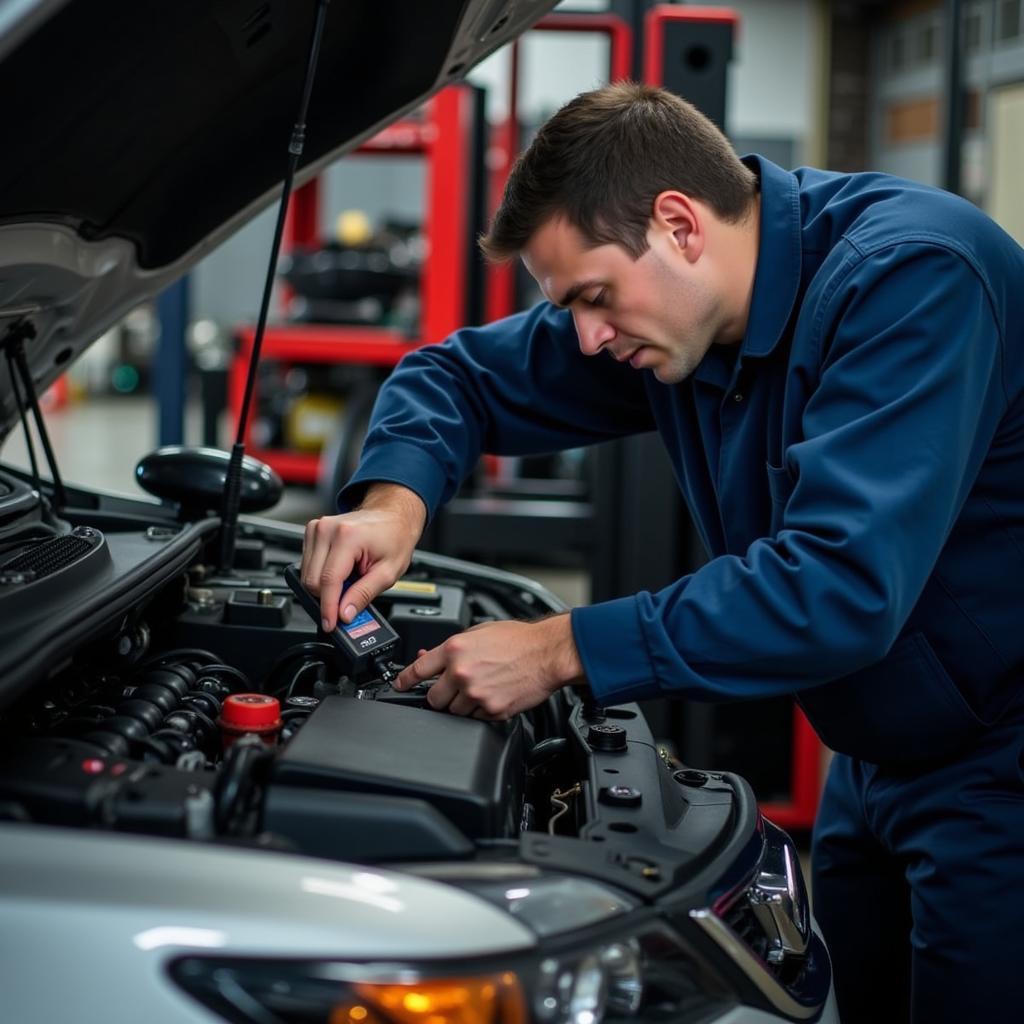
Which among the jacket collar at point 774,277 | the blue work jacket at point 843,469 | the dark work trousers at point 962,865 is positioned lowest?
the dark work trousers at point 962,865

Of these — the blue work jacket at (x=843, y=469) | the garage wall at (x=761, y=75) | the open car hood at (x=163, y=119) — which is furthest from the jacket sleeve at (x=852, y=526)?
the garage wall at (x=761, y=75)

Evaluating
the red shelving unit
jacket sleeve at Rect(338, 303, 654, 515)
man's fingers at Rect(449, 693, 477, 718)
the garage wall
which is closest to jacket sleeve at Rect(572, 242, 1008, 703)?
man's fingers at Rect(449, 693, 477, 718)

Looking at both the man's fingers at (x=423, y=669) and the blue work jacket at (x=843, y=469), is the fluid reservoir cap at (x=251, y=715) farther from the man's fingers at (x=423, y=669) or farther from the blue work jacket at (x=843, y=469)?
the blue work jacket at (x=843, y=469)

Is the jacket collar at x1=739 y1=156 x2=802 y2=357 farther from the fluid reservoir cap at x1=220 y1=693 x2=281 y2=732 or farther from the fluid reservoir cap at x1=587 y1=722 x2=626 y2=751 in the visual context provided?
the fluid reservoir cap at x1=220 y1=693 x2=281 y2=732

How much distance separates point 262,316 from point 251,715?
0.52m

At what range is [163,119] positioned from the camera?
1458 millimetres

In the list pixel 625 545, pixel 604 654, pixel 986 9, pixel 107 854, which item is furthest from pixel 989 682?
pixel 986 9

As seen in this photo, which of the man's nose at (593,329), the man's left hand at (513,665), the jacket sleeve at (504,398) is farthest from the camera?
the jacket sleeve at (504,398)

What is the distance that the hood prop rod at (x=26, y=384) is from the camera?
Answer: 1.67 meters

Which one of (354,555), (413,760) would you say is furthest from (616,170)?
(413,760)

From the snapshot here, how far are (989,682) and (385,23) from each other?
3.23 feet

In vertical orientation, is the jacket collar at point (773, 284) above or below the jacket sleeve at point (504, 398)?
above

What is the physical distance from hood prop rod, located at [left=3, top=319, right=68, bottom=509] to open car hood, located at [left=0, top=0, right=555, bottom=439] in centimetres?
2

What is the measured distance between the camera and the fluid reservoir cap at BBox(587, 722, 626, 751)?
1354 millimetres
